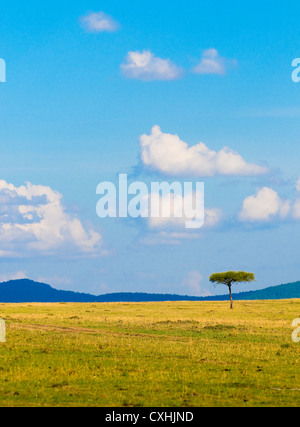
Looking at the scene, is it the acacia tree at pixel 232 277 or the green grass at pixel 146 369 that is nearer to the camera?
the green grass at pixel 146 369

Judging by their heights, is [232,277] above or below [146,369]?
above

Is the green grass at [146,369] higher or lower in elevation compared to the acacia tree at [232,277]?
lower

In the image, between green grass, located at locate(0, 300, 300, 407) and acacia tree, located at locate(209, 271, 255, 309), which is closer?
green grass, located at locate(0, 300, 300, 407)

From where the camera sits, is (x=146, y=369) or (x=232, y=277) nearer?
(x=146, y=369)

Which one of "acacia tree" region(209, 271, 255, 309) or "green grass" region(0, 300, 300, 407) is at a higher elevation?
"acacia tree" region(209, 271, 255, 309)

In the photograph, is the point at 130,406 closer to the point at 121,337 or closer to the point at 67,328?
the point at 121,337

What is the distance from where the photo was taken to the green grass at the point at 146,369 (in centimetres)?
2205

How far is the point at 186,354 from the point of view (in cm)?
3622

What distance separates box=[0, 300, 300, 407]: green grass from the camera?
2205 cm

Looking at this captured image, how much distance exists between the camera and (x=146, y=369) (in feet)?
96.1
